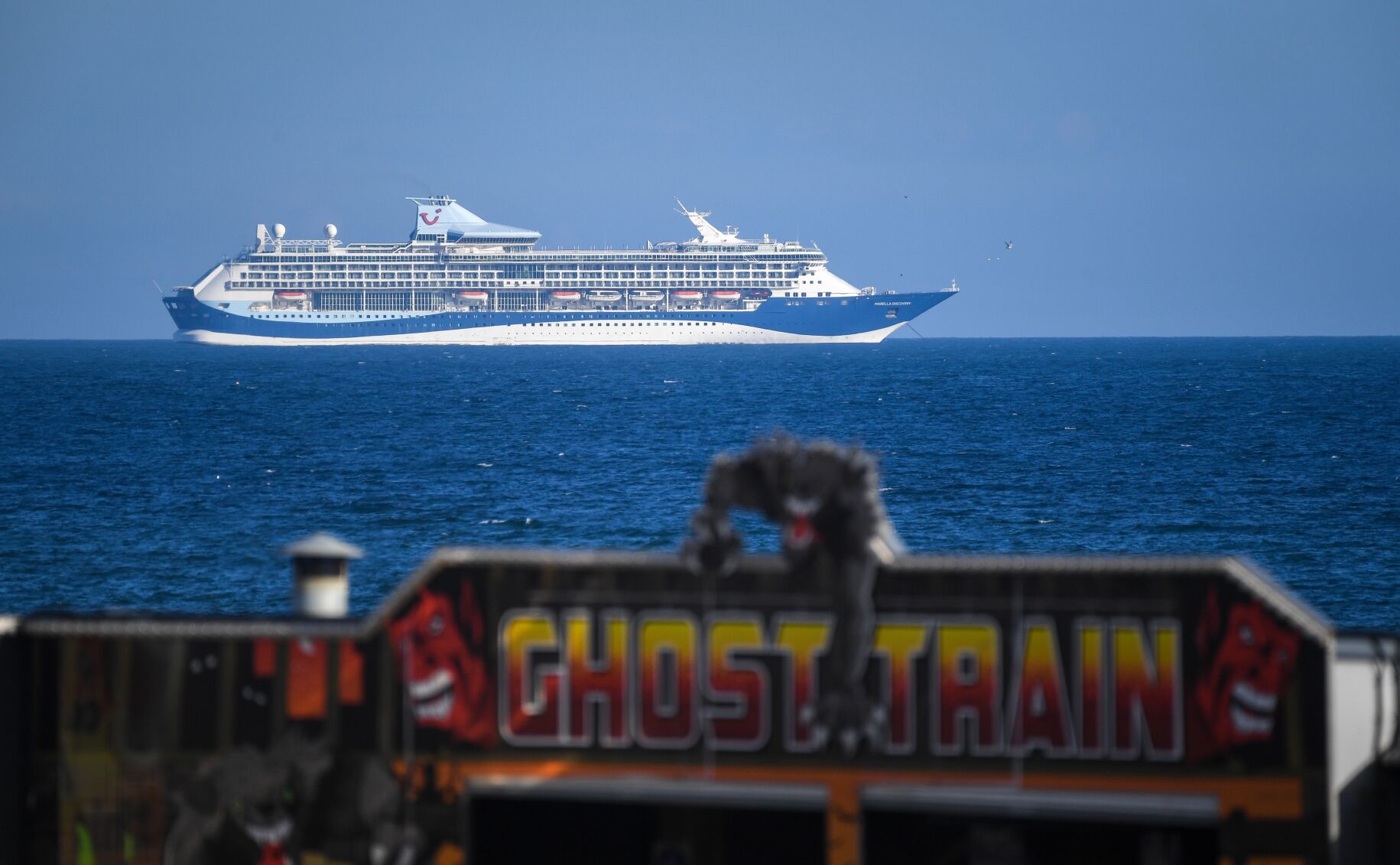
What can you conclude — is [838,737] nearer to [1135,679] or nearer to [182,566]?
[1135,679]

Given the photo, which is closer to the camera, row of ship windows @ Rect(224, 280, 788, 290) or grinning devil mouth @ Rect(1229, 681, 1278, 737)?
grinning devil mouth @ Rect(1229, 681, 1278, 737)

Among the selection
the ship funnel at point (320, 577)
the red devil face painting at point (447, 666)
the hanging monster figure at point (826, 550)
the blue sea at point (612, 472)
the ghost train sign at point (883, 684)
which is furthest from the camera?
the blue sea at point (612, 472)

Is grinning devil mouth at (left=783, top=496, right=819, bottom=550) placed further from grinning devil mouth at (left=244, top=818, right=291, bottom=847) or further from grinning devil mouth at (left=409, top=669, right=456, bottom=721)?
grinning devil mouth at (left=244, top=818, right=291, bottom=847)

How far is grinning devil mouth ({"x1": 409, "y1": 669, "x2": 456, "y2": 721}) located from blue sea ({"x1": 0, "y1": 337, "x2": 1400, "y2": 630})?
372cm

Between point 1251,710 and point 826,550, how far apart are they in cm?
207

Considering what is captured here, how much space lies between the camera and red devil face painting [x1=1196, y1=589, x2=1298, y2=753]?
25.8 feet

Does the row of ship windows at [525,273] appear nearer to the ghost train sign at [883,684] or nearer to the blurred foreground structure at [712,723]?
the blurred foreground structure at [712,723]

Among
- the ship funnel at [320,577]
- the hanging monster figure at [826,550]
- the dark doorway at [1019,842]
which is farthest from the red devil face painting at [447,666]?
the dark doorway at [1019,842]

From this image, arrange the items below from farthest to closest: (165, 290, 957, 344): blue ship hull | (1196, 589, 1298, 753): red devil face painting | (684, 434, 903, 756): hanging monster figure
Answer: (165, 290, 957, 344): blue ship hull, (684, 434, 903, 756): hanging monster figure, (1196, 589, 1298, 753): red devil face painting

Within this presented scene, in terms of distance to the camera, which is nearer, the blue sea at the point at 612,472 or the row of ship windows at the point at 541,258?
the blue sea at the point at 612,472

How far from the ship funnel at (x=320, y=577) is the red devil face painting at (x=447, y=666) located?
0.99m

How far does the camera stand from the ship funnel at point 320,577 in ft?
30.3

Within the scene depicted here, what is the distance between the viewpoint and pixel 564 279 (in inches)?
7190

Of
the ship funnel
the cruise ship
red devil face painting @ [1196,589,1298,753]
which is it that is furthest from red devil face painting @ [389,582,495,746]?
the cruise ship
